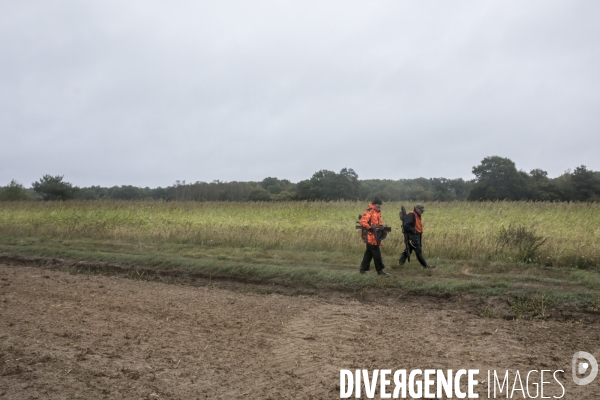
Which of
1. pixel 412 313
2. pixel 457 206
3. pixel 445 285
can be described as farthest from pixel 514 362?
pixel 457 206

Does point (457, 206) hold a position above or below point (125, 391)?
above

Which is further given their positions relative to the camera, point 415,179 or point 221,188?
Result: point 415,179

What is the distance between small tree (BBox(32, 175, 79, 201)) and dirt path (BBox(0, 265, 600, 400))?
38222mm

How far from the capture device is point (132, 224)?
23281 millimetres

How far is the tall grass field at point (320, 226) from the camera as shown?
14.6 metres

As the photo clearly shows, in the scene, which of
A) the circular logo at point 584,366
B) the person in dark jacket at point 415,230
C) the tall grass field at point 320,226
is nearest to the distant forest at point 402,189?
the tall grass field at point 320,226

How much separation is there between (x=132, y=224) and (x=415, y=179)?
1398 inches

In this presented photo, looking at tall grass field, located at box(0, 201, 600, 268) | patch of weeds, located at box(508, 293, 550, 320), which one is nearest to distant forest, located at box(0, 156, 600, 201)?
tall grass field, located at box(0, 201, 600, 268)

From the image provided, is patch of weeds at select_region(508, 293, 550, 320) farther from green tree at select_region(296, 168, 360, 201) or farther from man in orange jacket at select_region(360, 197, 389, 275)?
green tree at select_region(296, 168, 360, 201)

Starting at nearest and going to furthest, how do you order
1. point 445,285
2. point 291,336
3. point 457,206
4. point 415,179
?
1. point 291,336
2. point 445,285
3. point 457,206
4. point 415,179

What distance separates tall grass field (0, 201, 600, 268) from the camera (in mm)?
14555

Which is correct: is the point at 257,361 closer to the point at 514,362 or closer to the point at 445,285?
the point at 514,362

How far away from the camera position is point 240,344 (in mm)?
7582

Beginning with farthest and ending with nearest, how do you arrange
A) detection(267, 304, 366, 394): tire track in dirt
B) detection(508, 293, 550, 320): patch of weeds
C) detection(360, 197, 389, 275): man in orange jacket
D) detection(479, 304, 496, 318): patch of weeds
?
detection(360, 197, 389, 275): man in orange jacket, detection(479, 304, 496, 318): patch of weeds, detection(508, 293, 550, 320): patch of weeds, detection(267, 304, 366, 394): tire track in dirt
